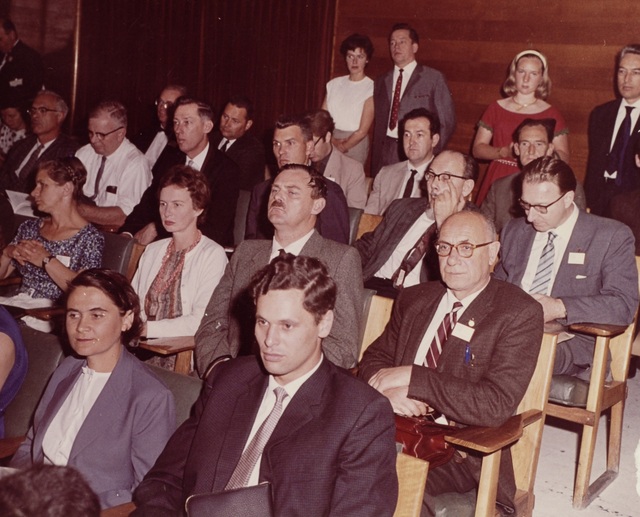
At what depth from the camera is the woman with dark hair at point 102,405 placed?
239 centimetres

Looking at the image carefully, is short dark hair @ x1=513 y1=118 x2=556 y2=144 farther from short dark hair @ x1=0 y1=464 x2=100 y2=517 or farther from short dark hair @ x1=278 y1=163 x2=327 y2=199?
short dark hair @ x1=0 y1=464 x2=100 y2=517

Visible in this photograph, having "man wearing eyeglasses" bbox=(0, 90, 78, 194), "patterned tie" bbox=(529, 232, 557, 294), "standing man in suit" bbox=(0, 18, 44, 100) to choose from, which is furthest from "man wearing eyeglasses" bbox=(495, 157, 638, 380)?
"standing man in suit" bbox=(0, 18, 44, 100)

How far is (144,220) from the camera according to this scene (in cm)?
507

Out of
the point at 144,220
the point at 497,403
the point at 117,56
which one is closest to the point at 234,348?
the point at 497,403

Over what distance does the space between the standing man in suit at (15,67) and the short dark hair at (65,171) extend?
4176 millimetres

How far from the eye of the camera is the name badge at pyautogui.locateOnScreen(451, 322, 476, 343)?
272cm

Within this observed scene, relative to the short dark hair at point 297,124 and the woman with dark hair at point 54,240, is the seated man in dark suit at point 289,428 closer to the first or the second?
the woman with dark hair at point 54,240

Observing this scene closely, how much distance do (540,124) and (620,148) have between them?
0.70 meters

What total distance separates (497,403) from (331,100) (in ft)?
14.8

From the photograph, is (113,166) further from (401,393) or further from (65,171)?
(401,393)

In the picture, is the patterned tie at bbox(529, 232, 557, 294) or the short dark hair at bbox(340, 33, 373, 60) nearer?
the patterned tie at bbox(529, 232, 557, 294)

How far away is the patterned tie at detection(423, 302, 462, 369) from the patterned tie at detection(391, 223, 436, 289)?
1.28 metres

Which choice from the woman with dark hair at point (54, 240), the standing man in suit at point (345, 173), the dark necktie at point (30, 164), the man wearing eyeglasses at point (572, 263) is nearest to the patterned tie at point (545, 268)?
the man wearing eyeglasses at point (572, 263)

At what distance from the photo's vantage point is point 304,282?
2.19m
